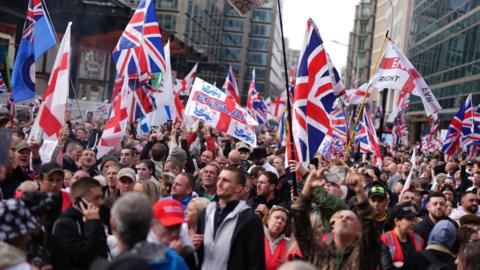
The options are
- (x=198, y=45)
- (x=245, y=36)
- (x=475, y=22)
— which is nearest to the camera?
(x=475, y=22)

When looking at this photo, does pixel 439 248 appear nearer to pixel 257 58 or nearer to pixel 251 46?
pixel 251 46

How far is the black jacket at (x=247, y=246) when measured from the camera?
532 cm

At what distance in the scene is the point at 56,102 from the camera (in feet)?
31.9

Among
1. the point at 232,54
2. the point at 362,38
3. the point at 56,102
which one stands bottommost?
the point at 56,102

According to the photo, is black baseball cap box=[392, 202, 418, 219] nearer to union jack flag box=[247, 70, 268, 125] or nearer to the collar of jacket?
the collar of jacket

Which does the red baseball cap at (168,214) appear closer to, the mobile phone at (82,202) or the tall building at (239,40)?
the mobile phone at (82,202)

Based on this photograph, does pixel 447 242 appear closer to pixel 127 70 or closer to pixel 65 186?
pixel 65 186

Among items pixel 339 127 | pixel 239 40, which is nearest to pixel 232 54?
pixel 239 40

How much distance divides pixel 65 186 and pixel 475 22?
133 ft

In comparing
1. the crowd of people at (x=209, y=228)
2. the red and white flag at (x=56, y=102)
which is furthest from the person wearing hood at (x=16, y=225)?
the red and white flag at (x=56, y=102)

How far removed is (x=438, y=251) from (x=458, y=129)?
1443 centimetres

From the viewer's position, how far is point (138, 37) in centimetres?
1284

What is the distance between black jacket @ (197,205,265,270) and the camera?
5324mm

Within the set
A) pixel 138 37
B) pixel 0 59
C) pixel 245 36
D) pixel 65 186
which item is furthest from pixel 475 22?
pixel 245 36
